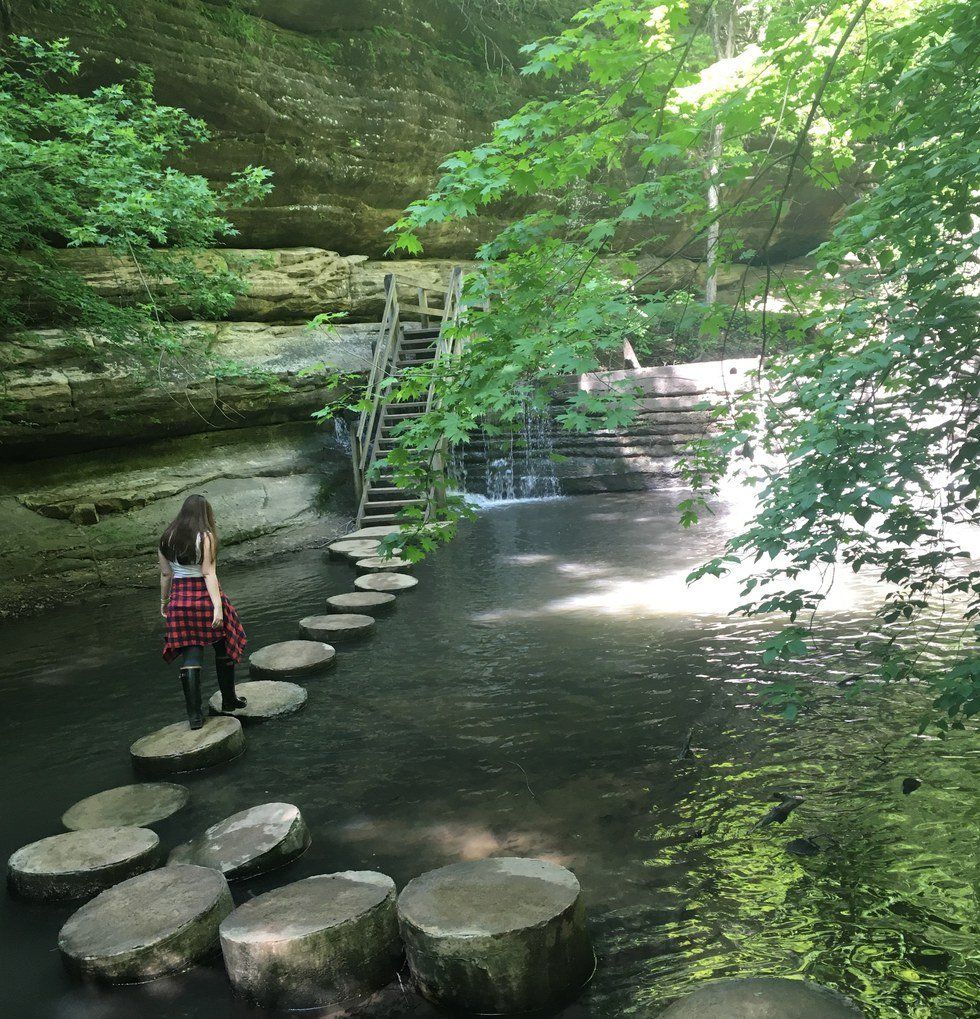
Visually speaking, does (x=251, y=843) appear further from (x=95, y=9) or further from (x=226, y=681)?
(x=95, y=9)

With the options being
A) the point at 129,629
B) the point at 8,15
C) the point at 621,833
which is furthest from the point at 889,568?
the point at 8,15

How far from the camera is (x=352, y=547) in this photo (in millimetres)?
10156

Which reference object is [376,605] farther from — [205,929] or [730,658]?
[205,929]

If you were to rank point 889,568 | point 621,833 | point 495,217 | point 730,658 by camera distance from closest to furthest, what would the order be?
point 889,568 → point 621,833 → point 730,658 → point 495,217

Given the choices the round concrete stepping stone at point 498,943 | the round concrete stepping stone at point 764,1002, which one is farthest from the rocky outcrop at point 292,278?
the round concrete stepping stone at point 764,1002

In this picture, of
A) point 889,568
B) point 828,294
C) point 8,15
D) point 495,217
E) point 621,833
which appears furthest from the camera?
point 495,217

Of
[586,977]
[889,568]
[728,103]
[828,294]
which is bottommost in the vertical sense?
[586,977]

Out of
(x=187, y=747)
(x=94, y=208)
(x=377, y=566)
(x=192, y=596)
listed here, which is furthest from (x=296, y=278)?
(x=187, y=747)

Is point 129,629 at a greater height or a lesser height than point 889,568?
lesser

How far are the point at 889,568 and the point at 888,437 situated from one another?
0.63m

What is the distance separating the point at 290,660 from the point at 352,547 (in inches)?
161

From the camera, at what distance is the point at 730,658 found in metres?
5.78

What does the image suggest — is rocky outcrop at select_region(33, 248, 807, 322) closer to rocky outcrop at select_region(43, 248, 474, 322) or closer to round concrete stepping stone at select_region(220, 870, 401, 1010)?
rocky outcrop at select_region(43, 248, 474, 322)

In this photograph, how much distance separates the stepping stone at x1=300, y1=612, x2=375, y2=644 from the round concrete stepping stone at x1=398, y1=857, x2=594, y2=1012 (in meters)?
4.20
